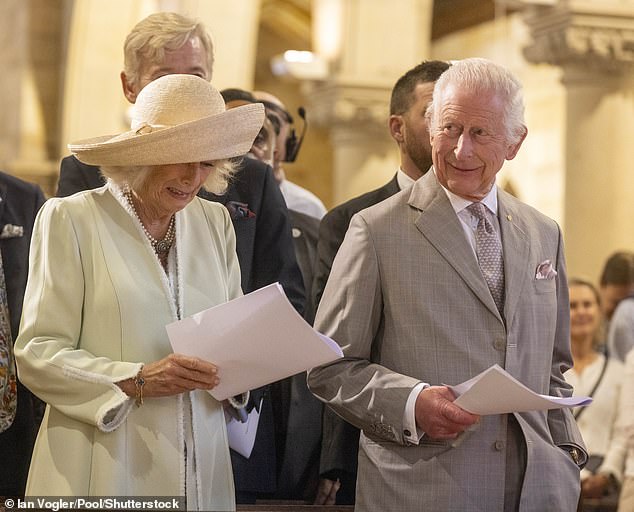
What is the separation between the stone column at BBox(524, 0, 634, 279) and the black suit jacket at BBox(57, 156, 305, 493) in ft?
15.1

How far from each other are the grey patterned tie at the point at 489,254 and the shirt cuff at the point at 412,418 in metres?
0.35

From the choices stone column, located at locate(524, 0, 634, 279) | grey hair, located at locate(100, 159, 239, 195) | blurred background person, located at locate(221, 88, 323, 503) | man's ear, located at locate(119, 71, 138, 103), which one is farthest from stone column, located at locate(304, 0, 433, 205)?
grey hair, located at locate(100, 159, 239, 195)

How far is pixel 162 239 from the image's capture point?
11.7 ft

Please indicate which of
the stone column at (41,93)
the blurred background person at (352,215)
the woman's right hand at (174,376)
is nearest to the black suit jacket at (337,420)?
the blurred background person at (352,215)

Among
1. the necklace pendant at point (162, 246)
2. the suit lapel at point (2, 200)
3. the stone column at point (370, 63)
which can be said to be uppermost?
the stone column at point (370, 63)

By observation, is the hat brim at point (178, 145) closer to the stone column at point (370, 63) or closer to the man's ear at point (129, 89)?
the man's ear at point (129, 89)

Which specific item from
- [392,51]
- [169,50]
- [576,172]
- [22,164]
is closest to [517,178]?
[392,51]

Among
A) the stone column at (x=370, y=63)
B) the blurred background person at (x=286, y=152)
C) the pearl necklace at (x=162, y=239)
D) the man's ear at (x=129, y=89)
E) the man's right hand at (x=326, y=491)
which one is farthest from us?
the stone column at (x=370, y=63)

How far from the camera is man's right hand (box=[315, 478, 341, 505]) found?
4.55 metres

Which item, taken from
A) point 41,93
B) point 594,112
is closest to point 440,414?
point 594,112

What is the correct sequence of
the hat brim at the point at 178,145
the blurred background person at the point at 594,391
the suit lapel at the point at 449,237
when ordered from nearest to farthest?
the hat brim at the point at 178,145 → the suit lapel at the point at 449,237 → the blurred background person at the point at 594,391

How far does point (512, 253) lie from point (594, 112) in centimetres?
510

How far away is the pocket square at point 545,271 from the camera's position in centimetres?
378

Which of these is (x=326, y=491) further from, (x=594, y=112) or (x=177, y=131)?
(x=594, y=112)
